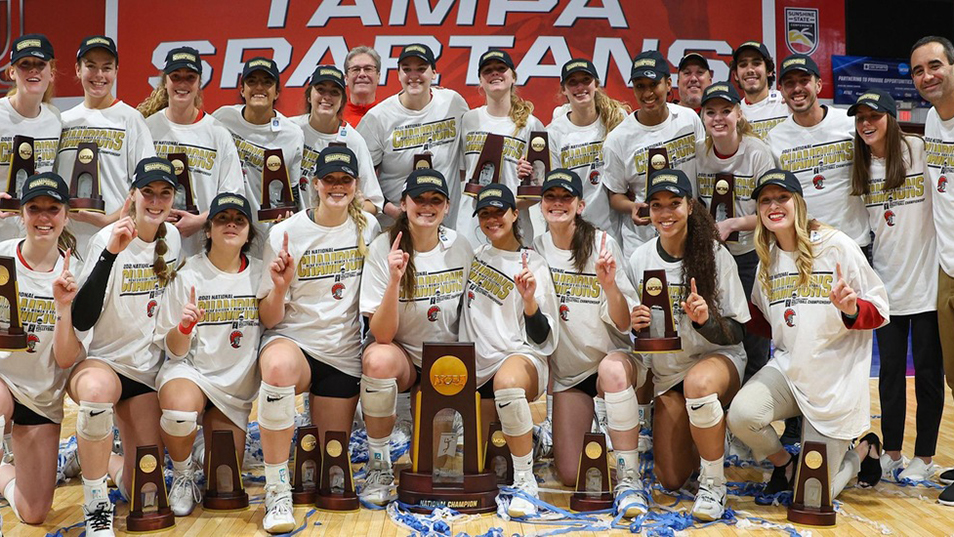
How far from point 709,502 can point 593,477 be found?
0.50 m

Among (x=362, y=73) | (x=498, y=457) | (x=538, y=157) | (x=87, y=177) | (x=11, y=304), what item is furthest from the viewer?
(x=362, y=73)

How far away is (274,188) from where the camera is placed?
176 inches

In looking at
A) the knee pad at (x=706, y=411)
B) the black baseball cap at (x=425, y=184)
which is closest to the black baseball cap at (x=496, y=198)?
the black baseball cap at (x=425, y=184)

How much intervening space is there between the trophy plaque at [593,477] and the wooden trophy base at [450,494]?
380mm

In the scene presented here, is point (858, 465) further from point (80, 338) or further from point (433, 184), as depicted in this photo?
point (80, 338)

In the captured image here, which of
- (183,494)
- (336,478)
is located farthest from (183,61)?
(336,478)

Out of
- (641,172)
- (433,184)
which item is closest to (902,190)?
(641,172)

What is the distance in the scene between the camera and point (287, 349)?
3.81 meters

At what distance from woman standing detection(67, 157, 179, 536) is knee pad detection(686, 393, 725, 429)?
2387mm

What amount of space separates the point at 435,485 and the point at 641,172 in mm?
2047

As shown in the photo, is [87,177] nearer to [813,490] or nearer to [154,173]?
[154,173]

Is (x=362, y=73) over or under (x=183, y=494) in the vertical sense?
over

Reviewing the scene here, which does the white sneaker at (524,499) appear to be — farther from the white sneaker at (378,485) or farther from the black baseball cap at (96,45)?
the black baseball cap at (96,45)

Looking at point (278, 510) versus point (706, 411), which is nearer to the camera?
point (278, 510)
